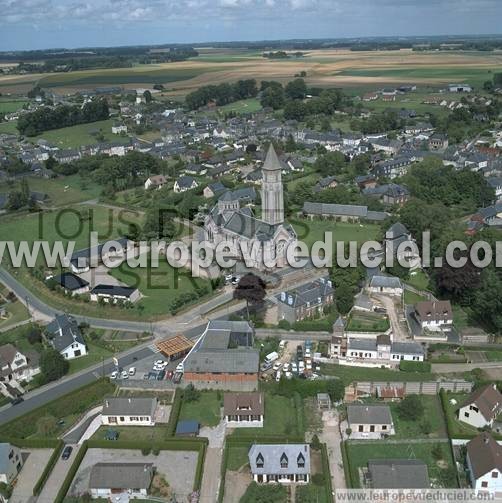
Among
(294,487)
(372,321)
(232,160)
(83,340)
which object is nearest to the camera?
(294,487)

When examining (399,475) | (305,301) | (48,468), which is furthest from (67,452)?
(305,301)

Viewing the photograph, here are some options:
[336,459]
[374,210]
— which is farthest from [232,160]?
[336,459]

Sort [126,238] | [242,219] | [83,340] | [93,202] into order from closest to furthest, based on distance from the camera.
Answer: [83,340] < [242,219] < [126,238] < [93,202]

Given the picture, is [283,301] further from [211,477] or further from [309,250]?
[211,477]

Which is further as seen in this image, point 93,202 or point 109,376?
point 93,202

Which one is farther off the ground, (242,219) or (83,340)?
(242,219)

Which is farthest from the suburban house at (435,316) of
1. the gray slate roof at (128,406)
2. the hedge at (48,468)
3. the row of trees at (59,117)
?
the row of trees at (59,117)
